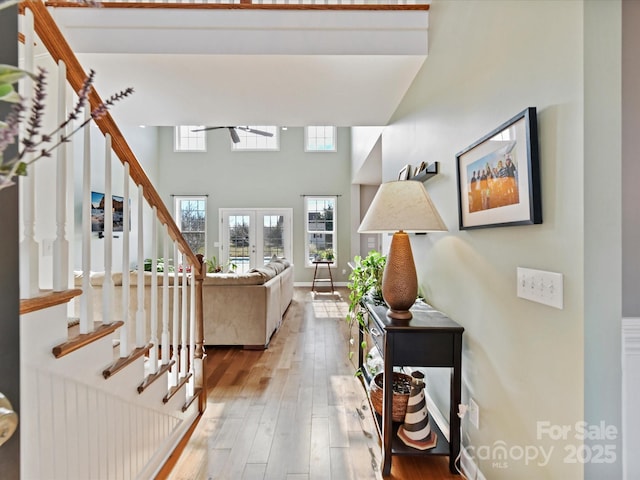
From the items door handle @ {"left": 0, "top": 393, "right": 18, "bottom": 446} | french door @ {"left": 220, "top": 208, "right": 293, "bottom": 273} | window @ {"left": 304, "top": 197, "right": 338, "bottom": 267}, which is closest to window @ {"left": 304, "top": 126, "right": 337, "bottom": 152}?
window @ {"left": 304, "top": 197, "right": 338, "bottom": 267}

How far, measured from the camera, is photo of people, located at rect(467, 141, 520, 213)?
137 cm

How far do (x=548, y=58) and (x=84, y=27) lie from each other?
2664 mm

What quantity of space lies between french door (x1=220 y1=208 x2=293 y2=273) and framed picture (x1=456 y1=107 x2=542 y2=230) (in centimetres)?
694

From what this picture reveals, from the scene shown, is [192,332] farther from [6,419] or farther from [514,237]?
[514,237]

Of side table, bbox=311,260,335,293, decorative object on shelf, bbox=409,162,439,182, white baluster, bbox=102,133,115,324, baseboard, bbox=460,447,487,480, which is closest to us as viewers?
white baluster, bbox=102,133,115,324

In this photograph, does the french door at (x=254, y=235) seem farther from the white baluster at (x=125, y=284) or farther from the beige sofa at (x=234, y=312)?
the white baluster at (x=125, y=284)

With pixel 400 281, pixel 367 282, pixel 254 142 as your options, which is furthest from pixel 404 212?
pixel 254 142

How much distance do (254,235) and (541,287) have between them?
25.5 ft

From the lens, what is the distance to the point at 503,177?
1441mm

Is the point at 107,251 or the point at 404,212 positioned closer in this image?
the point at 107,251

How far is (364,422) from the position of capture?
7.60 feet

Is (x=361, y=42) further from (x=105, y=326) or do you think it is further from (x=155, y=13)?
(x=105, y=326)

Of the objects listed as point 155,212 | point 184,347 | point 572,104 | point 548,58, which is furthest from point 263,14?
point 184,347

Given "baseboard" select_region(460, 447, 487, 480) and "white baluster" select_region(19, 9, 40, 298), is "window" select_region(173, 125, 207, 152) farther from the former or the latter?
"baseboard" select_region(460, 447, 487, 480)
